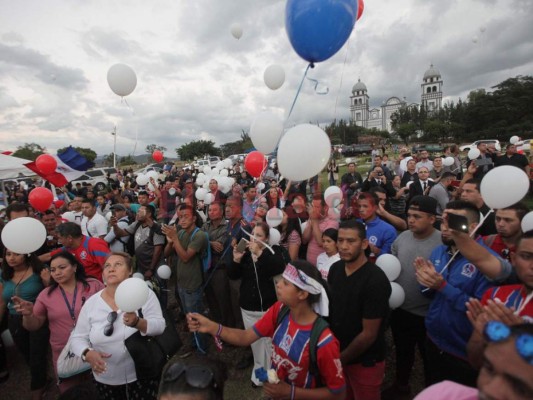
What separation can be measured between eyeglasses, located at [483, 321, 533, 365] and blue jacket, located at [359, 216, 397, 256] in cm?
221

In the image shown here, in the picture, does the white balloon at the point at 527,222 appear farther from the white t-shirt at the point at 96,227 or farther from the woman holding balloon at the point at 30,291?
the white t-shirt at the point at 96,227

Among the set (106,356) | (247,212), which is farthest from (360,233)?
(247,212)

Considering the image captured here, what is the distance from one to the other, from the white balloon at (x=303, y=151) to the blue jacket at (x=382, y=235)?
1304 millimetres

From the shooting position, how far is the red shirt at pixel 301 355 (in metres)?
1.59

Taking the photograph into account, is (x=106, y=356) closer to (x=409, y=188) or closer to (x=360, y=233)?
(x=360, y=233)

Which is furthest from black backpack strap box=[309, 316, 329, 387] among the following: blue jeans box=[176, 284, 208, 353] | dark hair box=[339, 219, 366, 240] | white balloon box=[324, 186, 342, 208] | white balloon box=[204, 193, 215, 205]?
white balloon box=[204, 193, 215, 205]

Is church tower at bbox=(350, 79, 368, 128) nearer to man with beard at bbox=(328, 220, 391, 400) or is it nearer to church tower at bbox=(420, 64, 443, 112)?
church tower at bbox=(420, 64, 443, 112)

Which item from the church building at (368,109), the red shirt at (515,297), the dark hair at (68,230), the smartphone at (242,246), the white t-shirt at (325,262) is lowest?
the white t-shirt at (325,262)

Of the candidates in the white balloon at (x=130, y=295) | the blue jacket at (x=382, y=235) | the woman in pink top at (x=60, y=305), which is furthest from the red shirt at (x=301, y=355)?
the blue jacket at (x=382, y=235)

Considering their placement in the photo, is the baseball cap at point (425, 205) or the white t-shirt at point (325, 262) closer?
the baseball cap at point (425, 205)

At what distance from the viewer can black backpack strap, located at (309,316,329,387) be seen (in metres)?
1.62

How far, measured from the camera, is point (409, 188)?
Result: 565cm

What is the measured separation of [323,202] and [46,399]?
375 cm

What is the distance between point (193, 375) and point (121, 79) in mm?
4271
